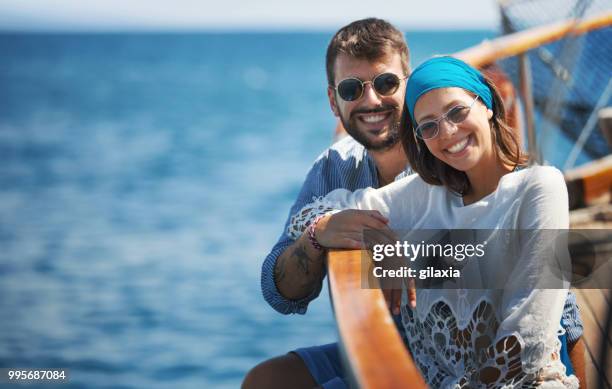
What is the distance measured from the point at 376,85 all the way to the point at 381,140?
0.17 meters

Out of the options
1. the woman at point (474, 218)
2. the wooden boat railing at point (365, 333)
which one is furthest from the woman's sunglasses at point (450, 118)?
the wooden boat railing at point (365, 333)

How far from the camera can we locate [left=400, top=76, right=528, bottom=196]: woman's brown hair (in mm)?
2175

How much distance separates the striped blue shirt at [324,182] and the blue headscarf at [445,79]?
51 centimetres

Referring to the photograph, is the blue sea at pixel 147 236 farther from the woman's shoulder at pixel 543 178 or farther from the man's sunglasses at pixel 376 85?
the woman's shoulder at pixel 543 178

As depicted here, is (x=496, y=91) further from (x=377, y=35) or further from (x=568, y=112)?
(x=568, y=112)

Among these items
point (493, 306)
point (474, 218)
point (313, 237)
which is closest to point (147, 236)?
point (313, 237)

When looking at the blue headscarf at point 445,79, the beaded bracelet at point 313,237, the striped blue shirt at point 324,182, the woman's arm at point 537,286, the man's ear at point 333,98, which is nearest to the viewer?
the woman's arm at point 537,286

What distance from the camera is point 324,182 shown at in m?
2.74

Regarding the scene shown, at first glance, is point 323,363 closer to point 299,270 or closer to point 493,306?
point 299,270

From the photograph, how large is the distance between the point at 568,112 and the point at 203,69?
75605 millimetres

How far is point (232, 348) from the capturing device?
36.5ft

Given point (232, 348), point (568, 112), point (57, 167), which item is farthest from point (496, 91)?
point (57, 167)

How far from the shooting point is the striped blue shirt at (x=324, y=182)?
8.59 ft

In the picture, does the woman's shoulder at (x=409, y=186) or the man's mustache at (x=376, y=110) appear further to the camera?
the man's mustache at (x=376, y=110)
